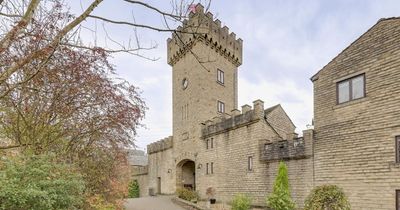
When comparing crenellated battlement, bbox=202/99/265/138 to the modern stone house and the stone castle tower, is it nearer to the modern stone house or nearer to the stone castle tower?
the modern stone house

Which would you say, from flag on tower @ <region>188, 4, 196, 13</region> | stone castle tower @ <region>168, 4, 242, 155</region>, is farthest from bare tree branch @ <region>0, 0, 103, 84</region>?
stone castle tower @ <region>168, 4, 242, 155</region>

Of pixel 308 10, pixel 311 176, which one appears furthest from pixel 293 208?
pixel 308 10

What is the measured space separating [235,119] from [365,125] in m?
8.87

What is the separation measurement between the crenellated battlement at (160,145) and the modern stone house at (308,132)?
1152 millimetres

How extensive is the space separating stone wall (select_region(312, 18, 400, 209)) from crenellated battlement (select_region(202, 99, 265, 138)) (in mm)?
4439

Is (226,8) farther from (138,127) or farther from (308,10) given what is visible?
(308,10)

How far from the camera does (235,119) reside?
20016 millimetres

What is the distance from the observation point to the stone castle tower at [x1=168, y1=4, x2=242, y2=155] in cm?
2403

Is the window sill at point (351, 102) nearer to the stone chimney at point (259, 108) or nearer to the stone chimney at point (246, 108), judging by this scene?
the stone chimney at point (259, 108)

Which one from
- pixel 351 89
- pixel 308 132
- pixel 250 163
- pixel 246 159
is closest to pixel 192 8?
pixel 351 89

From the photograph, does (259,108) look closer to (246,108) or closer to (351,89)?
(246,108)

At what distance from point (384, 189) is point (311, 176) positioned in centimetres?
343

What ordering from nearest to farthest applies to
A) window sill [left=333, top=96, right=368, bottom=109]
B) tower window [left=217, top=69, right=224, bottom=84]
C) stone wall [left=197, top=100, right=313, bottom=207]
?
window sill [left=333, top=96, right=368, bottom=109], stone wall [left=197, top=100, right=313, bottom=207], tower window [left=217, top=69, right=224, bottom=84]

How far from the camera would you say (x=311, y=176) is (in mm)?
14328
